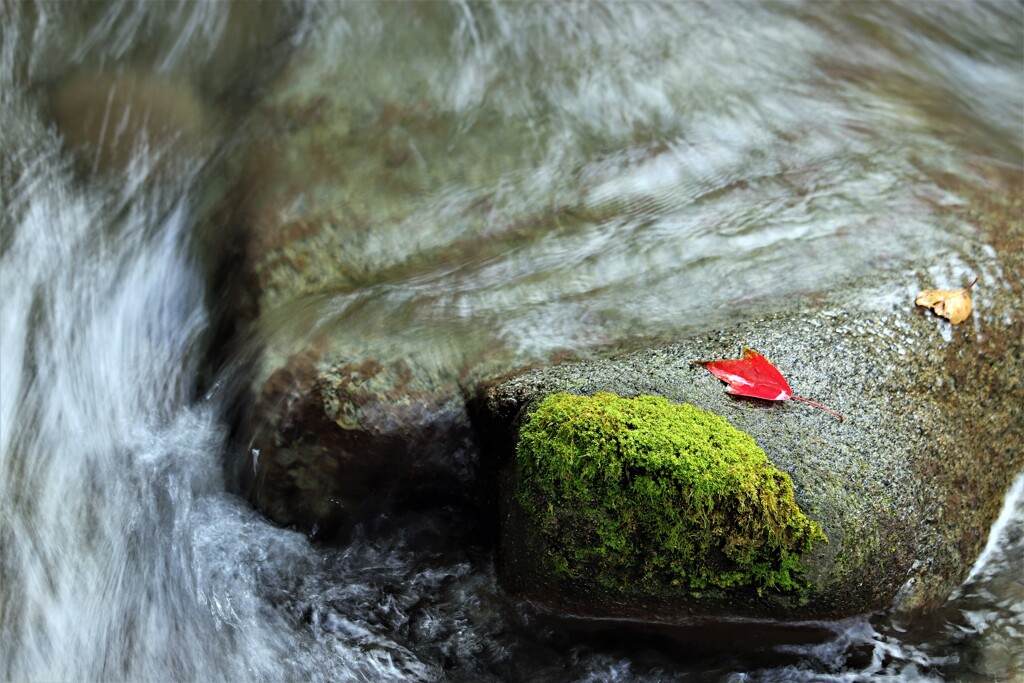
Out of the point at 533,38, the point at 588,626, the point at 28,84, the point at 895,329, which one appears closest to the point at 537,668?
the point at 588,626

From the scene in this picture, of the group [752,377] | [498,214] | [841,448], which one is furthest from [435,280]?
[841,448]

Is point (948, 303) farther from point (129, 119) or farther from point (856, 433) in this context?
point (129, 119)

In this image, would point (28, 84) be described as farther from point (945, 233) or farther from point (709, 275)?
point (945, 233)

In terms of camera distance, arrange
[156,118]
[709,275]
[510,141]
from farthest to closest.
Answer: [156,118]
[510,141]
[709,275]

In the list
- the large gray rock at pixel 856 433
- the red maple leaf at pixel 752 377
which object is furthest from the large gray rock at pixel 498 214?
the red maple leaf at pixel 752 377

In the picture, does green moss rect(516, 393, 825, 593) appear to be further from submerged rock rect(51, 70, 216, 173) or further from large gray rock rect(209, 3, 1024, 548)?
submerged rock rect(51, 70, 216, 173)

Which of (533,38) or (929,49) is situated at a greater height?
(929,49)

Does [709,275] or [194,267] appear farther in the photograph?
[194,267]

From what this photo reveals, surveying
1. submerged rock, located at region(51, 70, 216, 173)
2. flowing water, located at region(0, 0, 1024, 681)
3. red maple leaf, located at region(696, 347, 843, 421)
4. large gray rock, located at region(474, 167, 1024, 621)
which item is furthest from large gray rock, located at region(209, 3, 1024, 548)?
submerged rock, located at region(51, 70, 216, 173)
